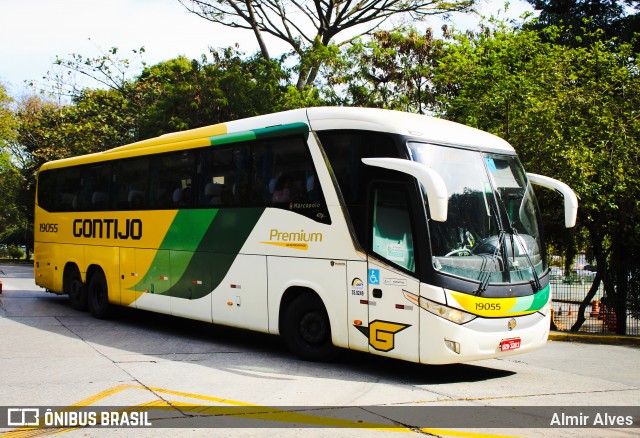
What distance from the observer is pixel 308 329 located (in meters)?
10.3

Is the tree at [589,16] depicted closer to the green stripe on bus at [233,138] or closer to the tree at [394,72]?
the tree at [394,72]

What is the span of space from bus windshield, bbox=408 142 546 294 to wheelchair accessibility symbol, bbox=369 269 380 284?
857mm

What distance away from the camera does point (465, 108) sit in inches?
770

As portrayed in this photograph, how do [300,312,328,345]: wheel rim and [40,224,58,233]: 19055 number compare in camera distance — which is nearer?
[300,312,328,345]: wheel rim

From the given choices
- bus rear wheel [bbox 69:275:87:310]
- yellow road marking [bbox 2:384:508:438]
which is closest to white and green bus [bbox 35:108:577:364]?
yellow road marking [bbox 2:384:508:438]

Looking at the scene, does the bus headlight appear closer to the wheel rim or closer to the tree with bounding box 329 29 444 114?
the wheel rim

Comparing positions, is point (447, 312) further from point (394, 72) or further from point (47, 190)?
point (394, 72)

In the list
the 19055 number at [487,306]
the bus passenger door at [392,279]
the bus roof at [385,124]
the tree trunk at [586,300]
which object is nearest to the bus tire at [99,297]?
the bus roof at [385,124]

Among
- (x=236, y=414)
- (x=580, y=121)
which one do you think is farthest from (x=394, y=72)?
(x=236, y=414)

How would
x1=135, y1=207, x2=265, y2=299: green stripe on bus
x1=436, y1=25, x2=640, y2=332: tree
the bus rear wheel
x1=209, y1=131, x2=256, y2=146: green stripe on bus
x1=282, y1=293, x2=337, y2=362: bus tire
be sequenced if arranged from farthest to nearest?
1. the bus rear wheel
2. x1=436, y1=25, x2=640, y2=332: tree
3. x1=135, y1=207, x2=265, y2=299: green stripe on bus
4. x1=209, y1=131, x2=256, y2=146: green stripe on bus
5. x1=282, y1=293, x2=337, y2=362: bus tire

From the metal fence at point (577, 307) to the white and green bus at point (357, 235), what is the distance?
836cm

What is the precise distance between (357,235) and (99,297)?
27.0 ft

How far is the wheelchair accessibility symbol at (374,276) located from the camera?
9.15m

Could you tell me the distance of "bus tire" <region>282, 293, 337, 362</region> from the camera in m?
10.1
